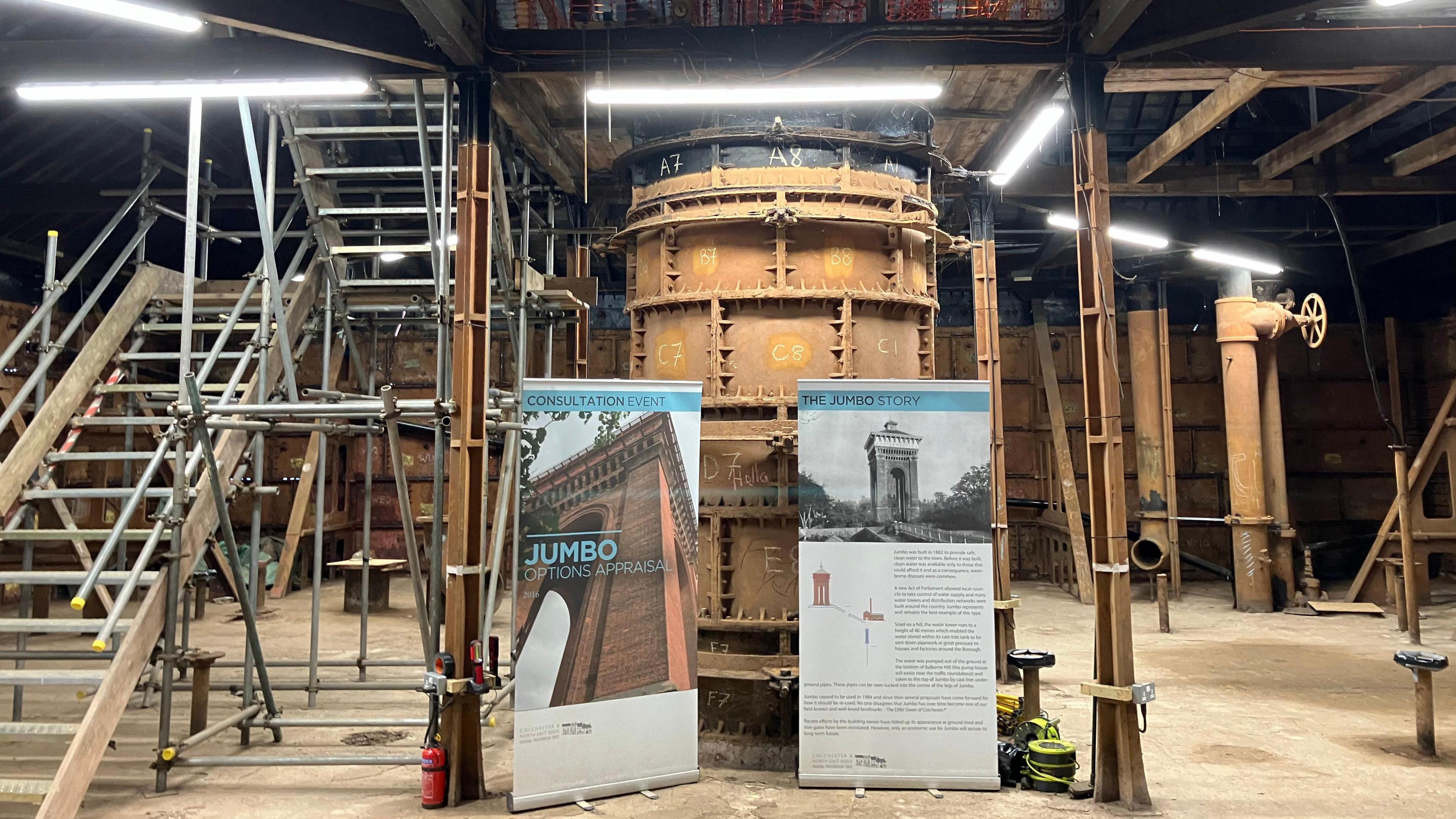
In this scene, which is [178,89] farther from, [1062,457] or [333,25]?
[1062,457]

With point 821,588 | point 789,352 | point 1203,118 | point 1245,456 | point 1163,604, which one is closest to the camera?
point 821,588

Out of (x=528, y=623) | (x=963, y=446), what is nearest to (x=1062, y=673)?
(x=963, y=446)

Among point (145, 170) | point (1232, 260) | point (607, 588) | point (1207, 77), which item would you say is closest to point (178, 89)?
point (145, 170)

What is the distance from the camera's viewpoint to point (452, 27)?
275 inches

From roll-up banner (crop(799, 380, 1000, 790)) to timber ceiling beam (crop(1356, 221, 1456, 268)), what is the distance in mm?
13306

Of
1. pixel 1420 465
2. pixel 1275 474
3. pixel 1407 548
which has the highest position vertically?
pixel 1420 465

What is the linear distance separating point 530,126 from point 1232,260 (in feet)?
40.7

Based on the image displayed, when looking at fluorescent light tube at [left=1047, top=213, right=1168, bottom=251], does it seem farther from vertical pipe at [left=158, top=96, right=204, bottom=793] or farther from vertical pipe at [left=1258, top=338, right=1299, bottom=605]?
A: vertical pipe at [left=158, top=96, right=204, bottom=793]

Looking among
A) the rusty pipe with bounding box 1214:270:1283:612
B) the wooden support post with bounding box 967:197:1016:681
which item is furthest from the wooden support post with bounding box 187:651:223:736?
the rusty pipe with bounding box 1214:270:1283:612

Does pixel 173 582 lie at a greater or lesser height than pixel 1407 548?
greater

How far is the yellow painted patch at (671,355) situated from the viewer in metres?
8.66

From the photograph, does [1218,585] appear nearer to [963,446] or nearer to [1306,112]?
[1306,112]

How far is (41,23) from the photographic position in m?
10.5

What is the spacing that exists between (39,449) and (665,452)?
6.11m
